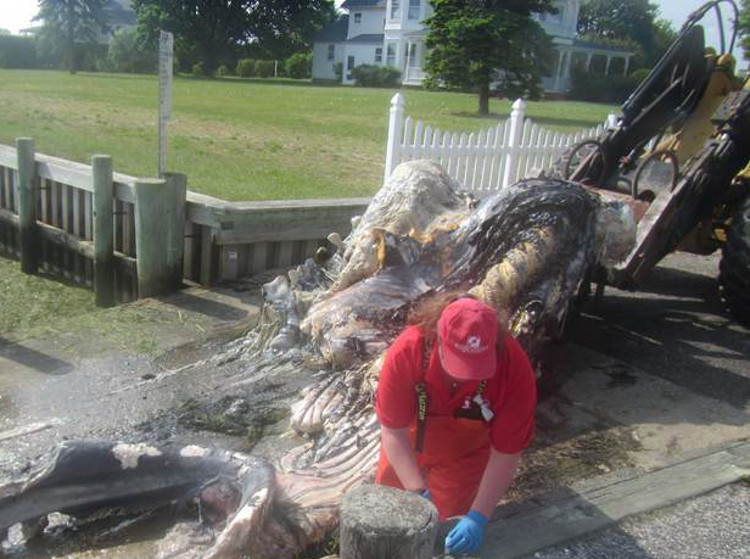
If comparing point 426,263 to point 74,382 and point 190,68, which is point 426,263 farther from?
point 190,68

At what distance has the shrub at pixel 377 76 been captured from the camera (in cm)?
4728

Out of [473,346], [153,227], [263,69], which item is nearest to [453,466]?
[473,346]

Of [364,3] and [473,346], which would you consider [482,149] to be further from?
[364,3]

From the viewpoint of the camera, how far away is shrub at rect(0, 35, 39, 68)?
46.8 m

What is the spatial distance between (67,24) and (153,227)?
45567mm

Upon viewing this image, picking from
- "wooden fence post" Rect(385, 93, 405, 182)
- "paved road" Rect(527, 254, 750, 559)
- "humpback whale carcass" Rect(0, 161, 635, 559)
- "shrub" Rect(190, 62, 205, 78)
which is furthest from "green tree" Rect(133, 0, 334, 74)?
"humpback whale carcass" Rect(0, 161, 635, 559)

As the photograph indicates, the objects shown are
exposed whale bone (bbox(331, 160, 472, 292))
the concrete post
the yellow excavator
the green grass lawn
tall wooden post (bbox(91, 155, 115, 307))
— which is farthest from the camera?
the concrete post

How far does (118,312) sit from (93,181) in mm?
1768

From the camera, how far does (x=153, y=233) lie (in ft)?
24.8

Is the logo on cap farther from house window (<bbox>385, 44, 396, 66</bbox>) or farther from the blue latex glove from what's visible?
house window (<bbox>385, 44, 396, 66</bbox>)

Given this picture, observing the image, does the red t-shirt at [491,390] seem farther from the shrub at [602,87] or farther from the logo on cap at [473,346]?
the shrub at [602,87]

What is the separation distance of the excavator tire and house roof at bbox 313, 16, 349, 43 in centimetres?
5533

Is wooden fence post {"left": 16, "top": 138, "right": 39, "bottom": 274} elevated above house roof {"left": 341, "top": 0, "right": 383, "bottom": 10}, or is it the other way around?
house roof {"left": 341, "top": 0, "right": 383, "bottom": 10}

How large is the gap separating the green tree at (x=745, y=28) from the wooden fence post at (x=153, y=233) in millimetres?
5654
